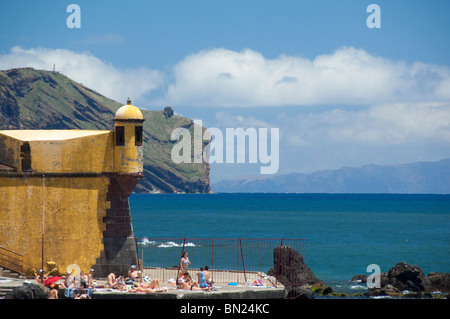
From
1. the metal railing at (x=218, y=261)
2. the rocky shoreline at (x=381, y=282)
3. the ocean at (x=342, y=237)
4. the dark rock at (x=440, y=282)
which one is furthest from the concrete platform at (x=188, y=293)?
the dark rock at (x=440, y=282)

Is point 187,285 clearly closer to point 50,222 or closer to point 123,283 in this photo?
point 123,283

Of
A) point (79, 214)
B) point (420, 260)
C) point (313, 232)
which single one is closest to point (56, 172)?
point (79, 214)

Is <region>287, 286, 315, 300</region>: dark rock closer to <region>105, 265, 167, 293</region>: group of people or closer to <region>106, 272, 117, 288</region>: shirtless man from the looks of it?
<region>105, 265, 167, 293</region>: group of people

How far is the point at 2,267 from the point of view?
88.5ft

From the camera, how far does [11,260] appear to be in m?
27.0

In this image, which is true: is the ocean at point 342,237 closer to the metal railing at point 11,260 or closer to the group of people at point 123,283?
the group of people at point 123,283

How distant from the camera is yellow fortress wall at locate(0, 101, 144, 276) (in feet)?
88.9

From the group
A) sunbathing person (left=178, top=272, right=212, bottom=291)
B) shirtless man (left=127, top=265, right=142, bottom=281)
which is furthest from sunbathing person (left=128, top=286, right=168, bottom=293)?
shirtless man (left=127, top=265, right=142, bottom=281)

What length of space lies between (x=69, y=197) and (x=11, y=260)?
3.21 m

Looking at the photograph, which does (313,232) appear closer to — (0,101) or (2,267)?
(2,267)

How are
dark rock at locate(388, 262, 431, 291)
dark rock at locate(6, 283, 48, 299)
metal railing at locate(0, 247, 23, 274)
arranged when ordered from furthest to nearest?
dark rock at locate(388, 262, 431, 291)
metal railing at locate(0, 247, 23, 274)
dark rock at locate(6, 283, 48, 299)

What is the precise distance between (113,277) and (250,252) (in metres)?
36.0

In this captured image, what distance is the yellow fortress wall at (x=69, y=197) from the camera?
2709 cm

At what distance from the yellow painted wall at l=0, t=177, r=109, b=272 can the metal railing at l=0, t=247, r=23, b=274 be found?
0.17 meters
